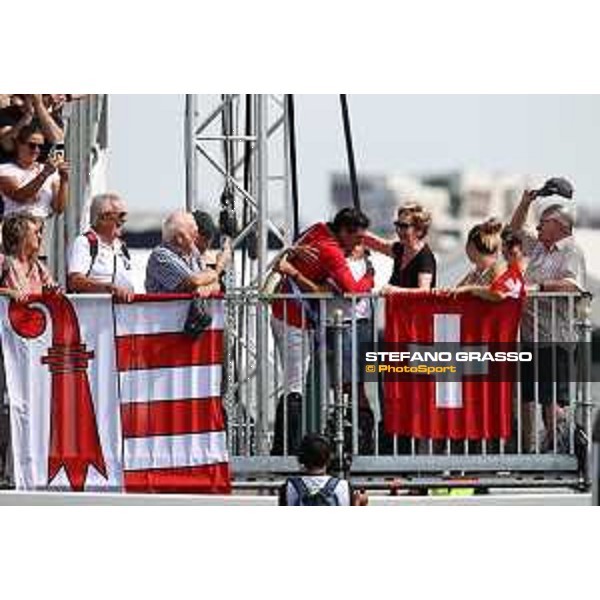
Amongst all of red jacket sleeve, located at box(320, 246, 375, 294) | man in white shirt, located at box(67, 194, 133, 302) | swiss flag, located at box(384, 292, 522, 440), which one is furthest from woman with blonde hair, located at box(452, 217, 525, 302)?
man in white shirt, located at box(67, 194, 133, 302)

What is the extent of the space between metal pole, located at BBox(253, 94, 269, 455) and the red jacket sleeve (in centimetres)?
28

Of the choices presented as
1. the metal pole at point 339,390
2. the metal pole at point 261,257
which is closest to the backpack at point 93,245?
the metal pole at point 261,257

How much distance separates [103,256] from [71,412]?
710 millimetres

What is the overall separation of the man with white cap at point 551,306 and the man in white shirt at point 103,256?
66.7 inches

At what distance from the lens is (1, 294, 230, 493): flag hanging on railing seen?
11359 mm

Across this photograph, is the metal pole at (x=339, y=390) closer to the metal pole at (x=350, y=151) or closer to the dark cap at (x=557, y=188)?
the metal pole at (x=350, y=151)

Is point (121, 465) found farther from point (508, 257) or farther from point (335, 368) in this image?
point (508, 257)

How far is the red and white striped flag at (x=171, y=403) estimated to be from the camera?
11.4 meters

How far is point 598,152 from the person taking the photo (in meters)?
11.2

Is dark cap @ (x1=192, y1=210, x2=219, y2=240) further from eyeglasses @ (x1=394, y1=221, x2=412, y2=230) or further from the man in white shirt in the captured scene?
eyeglasses @ (x1=394, y1=221, x2=412, y2=230)

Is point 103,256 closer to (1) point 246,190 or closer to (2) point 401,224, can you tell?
(1) point 246,190
